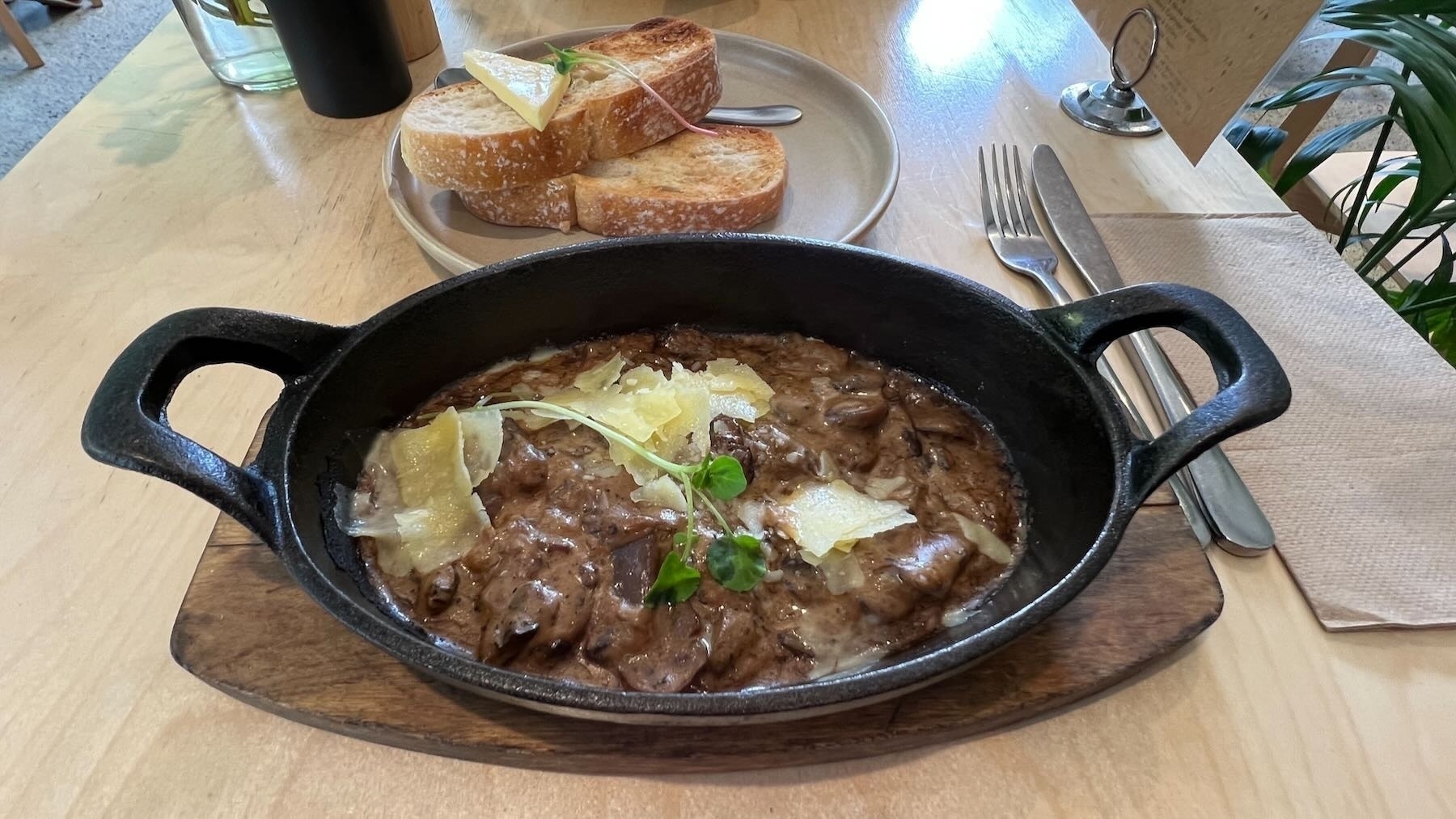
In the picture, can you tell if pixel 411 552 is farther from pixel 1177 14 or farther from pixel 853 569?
pixel 1177 14

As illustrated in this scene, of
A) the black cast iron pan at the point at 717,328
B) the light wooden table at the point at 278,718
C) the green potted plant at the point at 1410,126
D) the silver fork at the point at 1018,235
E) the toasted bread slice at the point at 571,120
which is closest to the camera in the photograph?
the black cast iron pan at the point at 717,328

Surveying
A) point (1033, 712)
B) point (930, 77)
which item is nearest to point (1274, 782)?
point (1033, 712)

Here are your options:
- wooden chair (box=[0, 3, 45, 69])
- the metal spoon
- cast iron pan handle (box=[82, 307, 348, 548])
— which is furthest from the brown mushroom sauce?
wooden chair (box=[0, 3, 45, 69])

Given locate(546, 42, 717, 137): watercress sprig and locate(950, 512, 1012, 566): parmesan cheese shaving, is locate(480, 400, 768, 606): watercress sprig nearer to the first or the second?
locate(950, 512, 1012, 566): parmesan cheese shaving

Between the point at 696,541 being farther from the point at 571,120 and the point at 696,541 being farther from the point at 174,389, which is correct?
the point at 571,120

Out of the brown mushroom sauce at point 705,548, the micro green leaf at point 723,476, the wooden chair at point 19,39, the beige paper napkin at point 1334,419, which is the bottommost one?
the wooden chair at point 19,39

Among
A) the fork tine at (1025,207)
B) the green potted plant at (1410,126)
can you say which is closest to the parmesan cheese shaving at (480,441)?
the fork tine at (1025,207)

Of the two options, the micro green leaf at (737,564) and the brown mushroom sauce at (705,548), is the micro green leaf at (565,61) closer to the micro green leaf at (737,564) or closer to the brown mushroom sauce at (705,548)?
the brown mushroom sauce at (705,548)
